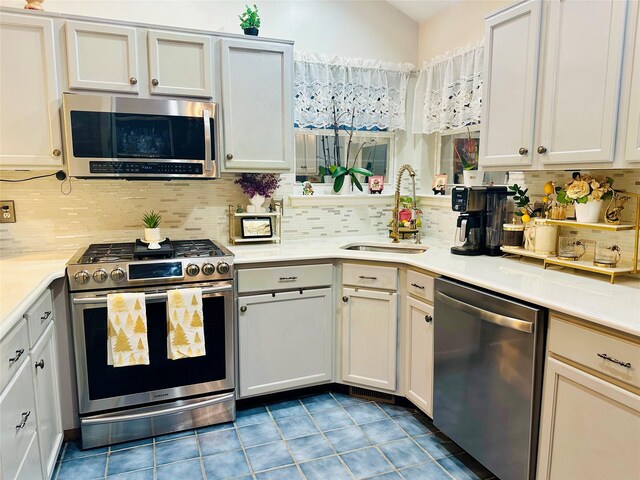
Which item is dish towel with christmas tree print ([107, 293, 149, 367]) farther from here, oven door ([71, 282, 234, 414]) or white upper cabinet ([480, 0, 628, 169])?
white upper cabinet ([480, 0, 628, 169])

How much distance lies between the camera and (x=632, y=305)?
159 centimetres

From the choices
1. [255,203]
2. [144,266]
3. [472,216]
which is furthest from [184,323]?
[472,216]

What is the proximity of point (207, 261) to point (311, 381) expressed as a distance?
995 mm

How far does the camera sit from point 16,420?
5.04 feet

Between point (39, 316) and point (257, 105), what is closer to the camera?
point (39, 316)

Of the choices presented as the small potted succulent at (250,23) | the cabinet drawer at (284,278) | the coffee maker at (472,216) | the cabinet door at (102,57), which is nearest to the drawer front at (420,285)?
the coffee maker at (472,216)

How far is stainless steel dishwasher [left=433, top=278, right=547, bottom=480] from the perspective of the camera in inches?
68.8

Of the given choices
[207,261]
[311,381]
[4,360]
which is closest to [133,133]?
[207,261]

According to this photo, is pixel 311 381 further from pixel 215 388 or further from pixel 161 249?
pixel 161 249

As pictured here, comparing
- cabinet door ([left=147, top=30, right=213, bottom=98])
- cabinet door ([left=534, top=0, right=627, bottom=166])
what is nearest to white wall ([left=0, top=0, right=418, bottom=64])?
cabinet door ([left=147, top=30, right=213, bottom=98])

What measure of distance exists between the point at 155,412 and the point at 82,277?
2.65ft

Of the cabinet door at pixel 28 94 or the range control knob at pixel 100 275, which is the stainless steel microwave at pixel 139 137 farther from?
the range control knob at pixel 100 275

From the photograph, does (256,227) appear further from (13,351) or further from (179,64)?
(13,351)

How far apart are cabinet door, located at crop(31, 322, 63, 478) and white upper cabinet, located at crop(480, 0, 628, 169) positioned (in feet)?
7.65
